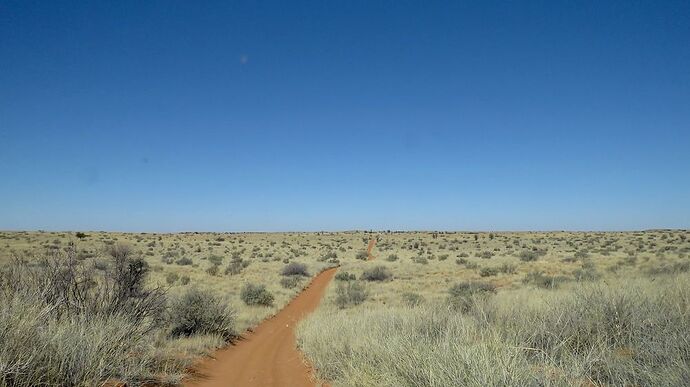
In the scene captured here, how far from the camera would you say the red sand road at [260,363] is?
8.80 meters

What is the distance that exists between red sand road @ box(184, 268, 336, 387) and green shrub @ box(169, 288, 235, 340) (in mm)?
752

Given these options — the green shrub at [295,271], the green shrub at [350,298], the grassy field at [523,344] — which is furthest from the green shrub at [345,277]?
the grassy field at [523,344]

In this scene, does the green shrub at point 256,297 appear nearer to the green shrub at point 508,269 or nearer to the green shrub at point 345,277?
the green shrub at point 345,277

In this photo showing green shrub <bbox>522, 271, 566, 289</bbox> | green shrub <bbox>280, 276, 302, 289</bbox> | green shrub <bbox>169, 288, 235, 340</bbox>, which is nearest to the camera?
green shrub <bbox>169, 288, 235, 340</bbox>

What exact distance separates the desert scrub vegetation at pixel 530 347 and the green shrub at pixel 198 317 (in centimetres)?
338

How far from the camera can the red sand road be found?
880 centimetres

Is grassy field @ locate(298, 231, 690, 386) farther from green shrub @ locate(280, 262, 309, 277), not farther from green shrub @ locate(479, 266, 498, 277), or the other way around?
green shrub @ locate(280, 262, 309, 277)

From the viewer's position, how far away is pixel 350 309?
17484 millimetres

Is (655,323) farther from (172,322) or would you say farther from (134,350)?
(172,322)

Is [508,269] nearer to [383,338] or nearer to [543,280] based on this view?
[543,280]

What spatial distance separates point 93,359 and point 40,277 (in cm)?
308

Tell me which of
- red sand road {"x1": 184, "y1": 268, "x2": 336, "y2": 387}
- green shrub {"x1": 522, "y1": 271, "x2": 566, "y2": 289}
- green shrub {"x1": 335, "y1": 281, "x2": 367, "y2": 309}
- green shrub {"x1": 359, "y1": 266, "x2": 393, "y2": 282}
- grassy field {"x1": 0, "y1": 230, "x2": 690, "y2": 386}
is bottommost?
red sand road {"x1": 184, "y1": 268, "x2": 336, "y2": 387}

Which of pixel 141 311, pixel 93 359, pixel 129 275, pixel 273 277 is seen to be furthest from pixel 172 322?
pixel 273 277

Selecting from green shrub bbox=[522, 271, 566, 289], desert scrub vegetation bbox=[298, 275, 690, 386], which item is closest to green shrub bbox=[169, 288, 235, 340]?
desert scrub vegetation bbox=[298, 275, 690, 386]
